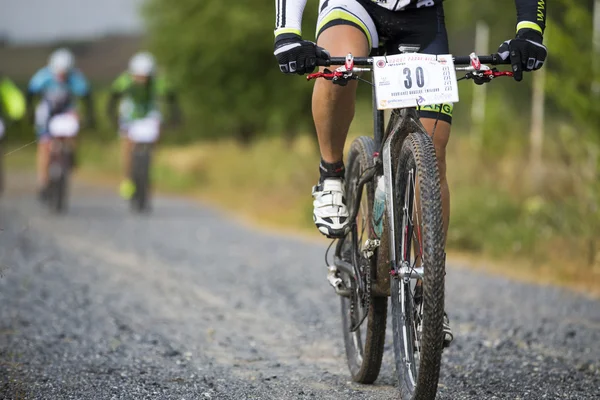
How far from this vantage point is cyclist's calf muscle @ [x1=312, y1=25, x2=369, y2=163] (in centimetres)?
378

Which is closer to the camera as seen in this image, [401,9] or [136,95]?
[401,9]

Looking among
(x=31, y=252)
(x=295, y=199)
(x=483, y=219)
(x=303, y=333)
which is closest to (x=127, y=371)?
(x=303, y=333)

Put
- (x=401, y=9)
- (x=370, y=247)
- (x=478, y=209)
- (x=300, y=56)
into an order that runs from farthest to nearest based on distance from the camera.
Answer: (x=478, y=209)
(x=401, y=9)
(x=370, y=247)
(x=300, y=56)

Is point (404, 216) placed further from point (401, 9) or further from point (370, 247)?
point (401, 9)

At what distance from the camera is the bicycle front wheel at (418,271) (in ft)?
9.90

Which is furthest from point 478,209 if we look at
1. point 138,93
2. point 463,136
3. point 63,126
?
point 138,93

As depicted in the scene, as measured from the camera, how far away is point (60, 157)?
42.6 ft

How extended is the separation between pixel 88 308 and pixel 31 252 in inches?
112

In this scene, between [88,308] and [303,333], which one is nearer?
[303,333]

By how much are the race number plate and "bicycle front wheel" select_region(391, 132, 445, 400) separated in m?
0.13

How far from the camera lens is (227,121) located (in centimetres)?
2314

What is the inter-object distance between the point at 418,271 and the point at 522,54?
0.88 metres

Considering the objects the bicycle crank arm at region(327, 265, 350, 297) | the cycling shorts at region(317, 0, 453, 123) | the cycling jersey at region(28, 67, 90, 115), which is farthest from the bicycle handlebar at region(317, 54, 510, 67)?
the cycling jersey at region(28, 67, 90, 115)

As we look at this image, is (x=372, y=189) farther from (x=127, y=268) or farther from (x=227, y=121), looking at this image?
(x=227, y=121)
